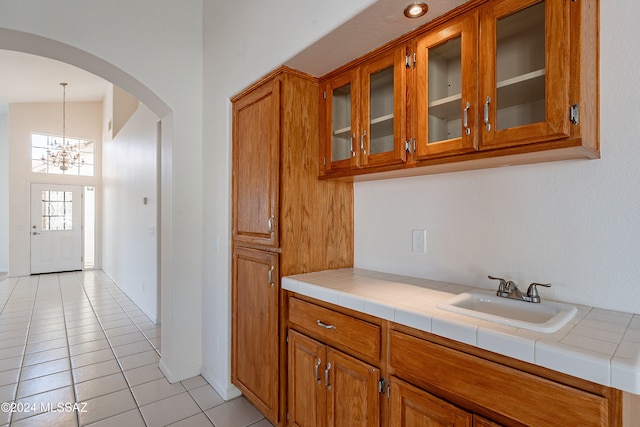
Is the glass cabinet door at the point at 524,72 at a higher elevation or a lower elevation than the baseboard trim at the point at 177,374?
higher

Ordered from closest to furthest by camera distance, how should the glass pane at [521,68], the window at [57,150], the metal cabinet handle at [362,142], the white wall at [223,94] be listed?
the glass pane at [521,68] < the metal cabinet handle at [362,142] < the white wall at [223,94] < the window at [57,150]

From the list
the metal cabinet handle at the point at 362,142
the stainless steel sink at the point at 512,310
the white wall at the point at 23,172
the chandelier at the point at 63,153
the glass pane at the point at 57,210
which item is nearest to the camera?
the stainless steel sink at the point at 512,310

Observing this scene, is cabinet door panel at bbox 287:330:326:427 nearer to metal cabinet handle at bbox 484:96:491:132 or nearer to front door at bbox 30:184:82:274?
metal cabinet handle at bbox 484:96:491:132

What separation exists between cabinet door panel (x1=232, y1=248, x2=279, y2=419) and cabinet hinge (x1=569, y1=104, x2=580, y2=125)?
4.99 feet

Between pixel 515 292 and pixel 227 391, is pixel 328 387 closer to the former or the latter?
pixel 515 292

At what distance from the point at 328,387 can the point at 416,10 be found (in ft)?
5.78

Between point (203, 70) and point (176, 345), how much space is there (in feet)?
7.56

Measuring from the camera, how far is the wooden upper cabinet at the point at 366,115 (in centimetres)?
158

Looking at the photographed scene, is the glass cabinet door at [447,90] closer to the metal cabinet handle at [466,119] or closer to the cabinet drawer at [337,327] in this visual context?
the metal cabinet handle at [466,119]

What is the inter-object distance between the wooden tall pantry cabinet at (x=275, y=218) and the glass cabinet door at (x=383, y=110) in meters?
0.41

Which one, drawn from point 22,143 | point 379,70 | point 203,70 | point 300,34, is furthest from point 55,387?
point 22,143

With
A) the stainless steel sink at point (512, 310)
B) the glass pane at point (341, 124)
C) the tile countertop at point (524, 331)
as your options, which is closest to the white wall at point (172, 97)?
the glass pane at point (341, 124)

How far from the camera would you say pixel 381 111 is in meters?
1.71

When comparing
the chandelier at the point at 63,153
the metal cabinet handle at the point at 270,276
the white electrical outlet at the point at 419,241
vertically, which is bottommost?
the metal cabinet handle at the point at 270,276
